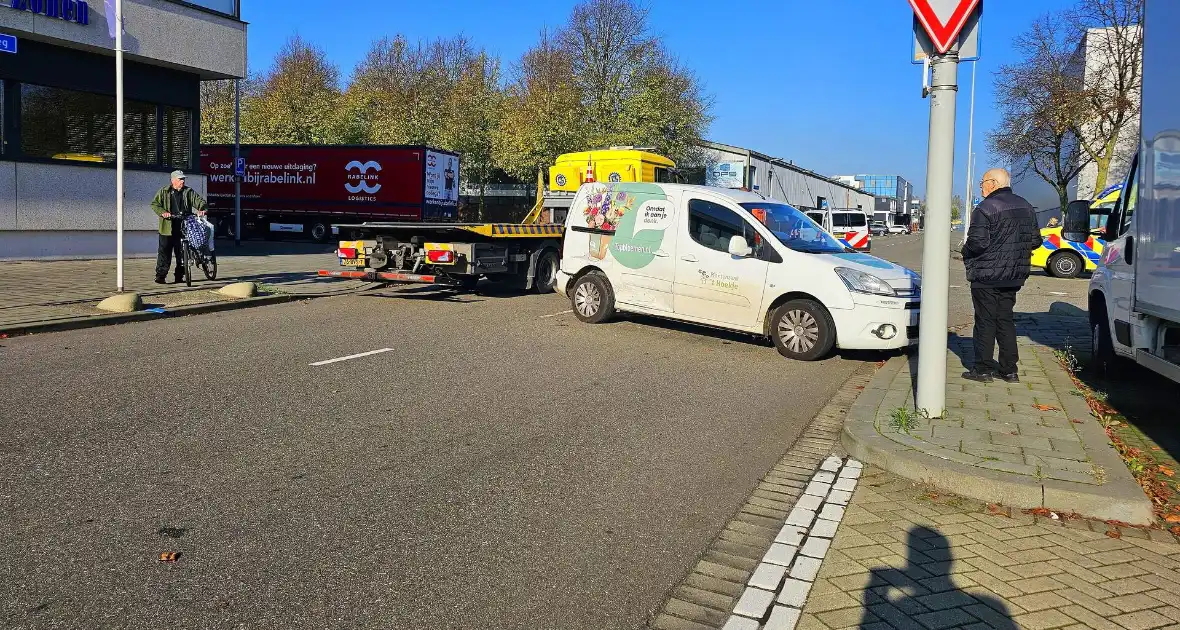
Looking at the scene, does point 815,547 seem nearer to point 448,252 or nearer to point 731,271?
point 731,271

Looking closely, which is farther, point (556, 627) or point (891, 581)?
point (891, 581)

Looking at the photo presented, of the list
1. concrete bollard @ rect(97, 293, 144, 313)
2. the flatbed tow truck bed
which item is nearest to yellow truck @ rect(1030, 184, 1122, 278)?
the flatbed tow truck bed

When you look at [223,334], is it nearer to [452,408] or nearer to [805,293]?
[452,408]

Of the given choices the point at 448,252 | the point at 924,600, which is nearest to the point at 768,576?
the point at 924,600

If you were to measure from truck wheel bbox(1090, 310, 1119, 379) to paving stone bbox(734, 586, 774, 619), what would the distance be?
246 inches

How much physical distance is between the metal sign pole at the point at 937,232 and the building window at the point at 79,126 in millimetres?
17167

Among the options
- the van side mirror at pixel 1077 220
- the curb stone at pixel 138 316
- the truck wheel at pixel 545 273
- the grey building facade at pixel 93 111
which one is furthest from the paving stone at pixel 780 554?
the grey building facade at pixel 93 111

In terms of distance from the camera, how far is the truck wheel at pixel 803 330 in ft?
32.1

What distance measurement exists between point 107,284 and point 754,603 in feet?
44.1

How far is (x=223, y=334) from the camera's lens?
1036 cm

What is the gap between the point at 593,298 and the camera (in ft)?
39.7

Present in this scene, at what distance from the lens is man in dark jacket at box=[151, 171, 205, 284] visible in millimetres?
13828

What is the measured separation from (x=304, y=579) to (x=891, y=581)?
7.98 ft

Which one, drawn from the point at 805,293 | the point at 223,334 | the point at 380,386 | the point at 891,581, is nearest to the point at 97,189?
the point at 223,334
